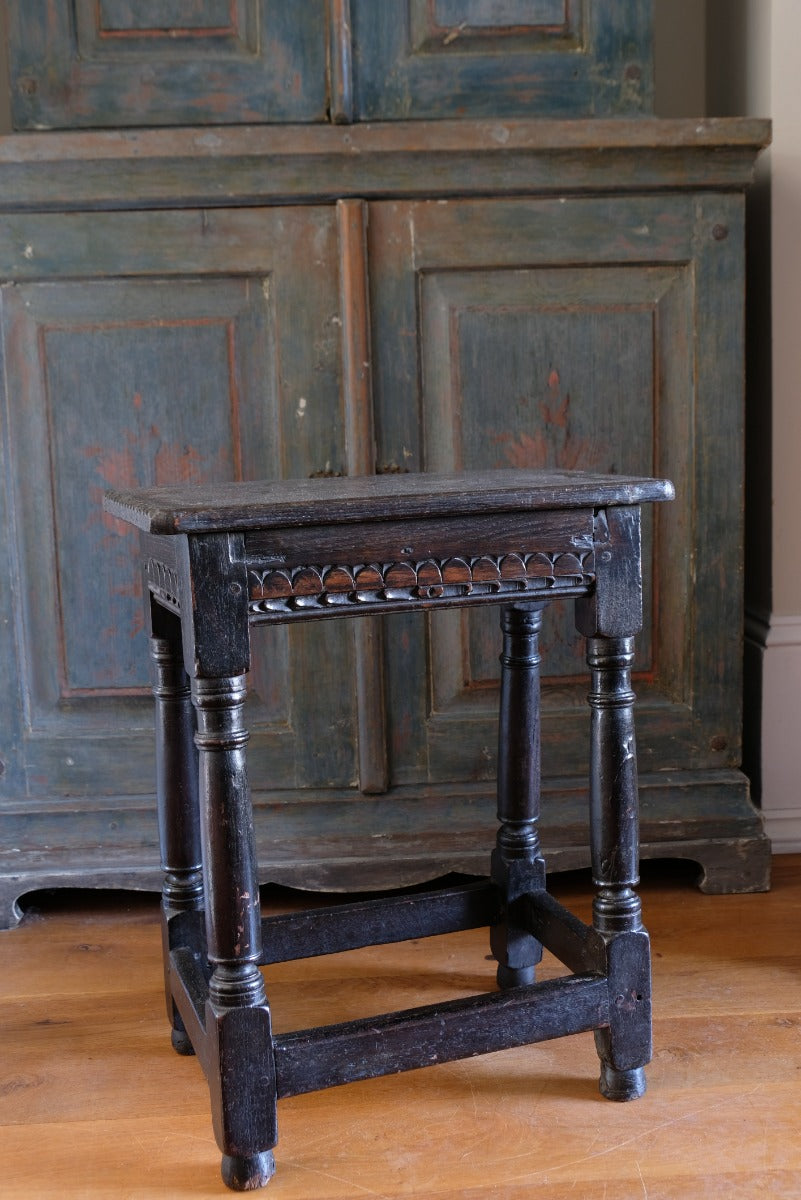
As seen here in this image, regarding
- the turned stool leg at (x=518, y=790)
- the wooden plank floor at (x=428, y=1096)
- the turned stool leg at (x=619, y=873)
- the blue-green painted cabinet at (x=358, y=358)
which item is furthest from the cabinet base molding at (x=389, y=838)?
the turned stool leg at (x=619, y=873)

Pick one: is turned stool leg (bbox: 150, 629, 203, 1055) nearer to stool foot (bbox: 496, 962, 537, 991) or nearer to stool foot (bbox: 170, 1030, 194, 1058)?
stool foot (bbox: 170, 1030, 194, 1058)

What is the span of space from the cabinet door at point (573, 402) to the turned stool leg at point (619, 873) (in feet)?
2.10

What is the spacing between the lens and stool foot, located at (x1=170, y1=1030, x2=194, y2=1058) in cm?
163

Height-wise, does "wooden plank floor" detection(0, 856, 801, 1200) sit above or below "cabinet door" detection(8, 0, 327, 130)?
below

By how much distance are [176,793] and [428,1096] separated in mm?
507

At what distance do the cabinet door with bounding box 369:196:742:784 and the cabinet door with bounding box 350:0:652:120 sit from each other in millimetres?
196

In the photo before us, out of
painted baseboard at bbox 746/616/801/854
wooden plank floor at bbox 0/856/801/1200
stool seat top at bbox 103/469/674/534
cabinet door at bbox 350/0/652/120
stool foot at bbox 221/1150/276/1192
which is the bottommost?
wooden plank floor at bbox 0/856/801/1200

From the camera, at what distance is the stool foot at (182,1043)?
163cm

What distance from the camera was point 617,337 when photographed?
6.82 ft

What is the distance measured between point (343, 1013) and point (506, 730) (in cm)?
47

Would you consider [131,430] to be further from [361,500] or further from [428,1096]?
[428,1096]

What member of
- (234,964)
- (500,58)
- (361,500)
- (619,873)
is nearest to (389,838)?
(619,873)

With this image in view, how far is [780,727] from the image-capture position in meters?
2.30

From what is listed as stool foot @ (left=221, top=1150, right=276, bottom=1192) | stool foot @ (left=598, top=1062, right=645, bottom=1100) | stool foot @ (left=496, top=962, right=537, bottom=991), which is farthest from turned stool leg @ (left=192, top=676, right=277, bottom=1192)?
stool foot @ (left=496, top=962, right=537, bottom=991)
